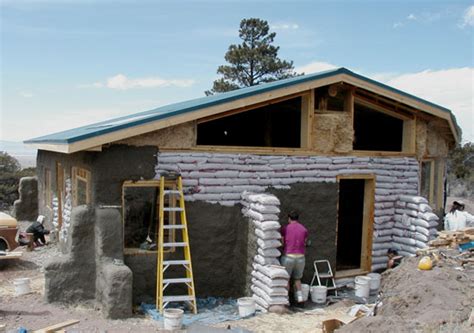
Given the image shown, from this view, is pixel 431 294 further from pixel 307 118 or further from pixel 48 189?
pixel 48 189

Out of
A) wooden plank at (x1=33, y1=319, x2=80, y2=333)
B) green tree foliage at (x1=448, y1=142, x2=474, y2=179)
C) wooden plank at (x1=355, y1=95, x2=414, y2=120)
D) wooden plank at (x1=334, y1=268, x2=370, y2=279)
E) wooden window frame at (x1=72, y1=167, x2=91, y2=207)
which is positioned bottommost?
wooden plank at (x1=33, y1=319, x2=80, y2=333)

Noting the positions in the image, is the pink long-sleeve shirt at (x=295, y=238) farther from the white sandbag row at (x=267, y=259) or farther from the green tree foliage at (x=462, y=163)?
the green tree foliage at (x=462, y=163)

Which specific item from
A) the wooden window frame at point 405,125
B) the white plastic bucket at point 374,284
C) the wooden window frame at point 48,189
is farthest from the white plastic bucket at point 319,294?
the wooden window frame at point 48,189

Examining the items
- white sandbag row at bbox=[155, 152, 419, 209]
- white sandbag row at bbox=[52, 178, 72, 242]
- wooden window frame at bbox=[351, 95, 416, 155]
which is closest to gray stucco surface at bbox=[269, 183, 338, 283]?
white sandbag row at bbox=[155, 152, 419, 209]

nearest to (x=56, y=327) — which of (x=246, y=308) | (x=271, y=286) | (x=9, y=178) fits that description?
(x=246, y=308)

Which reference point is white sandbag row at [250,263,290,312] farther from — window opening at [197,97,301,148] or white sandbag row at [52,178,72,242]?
window opening at [197,97,301,148]

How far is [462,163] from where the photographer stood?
3400 cm

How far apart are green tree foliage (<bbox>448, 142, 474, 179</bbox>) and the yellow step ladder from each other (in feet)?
93.6

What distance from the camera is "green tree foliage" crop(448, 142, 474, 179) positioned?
33.5 metres

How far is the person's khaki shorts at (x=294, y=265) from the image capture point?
31.2ft

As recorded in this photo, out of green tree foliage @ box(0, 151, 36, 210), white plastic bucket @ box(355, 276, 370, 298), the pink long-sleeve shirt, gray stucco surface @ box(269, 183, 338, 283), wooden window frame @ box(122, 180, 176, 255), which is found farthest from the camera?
green tree foliage @ box(0, 151, 36, 210)

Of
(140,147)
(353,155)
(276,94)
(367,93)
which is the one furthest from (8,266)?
(367,93)

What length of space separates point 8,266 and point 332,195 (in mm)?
7708

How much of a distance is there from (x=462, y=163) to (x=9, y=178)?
97.5 ft
